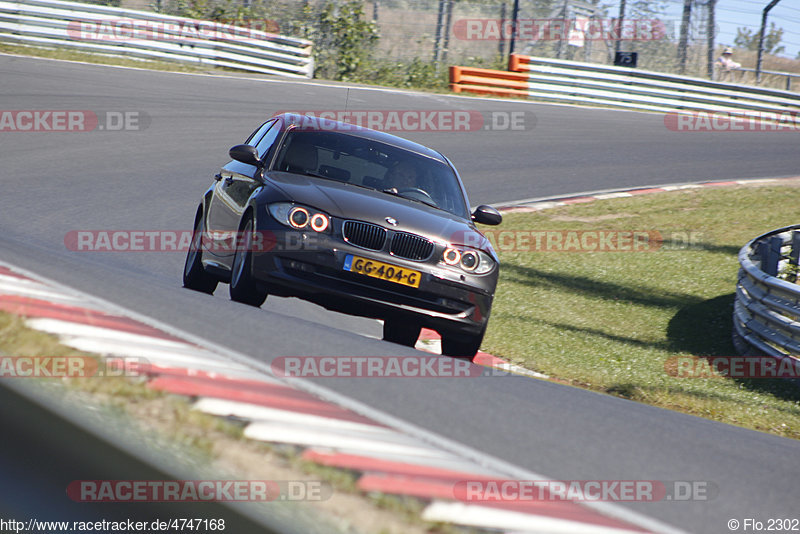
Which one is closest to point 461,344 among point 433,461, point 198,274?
point 198,274

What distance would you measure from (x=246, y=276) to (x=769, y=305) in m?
4.76

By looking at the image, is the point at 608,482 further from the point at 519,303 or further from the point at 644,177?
the point at 644,177

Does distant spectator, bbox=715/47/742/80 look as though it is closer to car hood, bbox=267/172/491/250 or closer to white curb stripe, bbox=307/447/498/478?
car hood, bbox=267/172/491/250

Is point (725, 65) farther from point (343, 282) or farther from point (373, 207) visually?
point (343, 282)

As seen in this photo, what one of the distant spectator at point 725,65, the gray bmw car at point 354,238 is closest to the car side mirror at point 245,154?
the gray bmw car at point 354,238

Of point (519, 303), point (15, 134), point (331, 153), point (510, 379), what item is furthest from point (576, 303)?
point (15, 134)

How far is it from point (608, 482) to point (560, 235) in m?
9.59

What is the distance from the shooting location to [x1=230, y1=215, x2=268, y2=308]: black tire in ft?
19.2

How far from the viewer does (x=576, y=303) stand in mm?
9844

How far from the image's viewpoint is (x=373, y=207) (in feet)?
19.8

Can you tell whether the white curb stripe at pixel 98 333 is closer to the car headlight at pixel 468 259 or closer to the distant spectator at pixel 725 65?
the car headlight at pixel 468 259

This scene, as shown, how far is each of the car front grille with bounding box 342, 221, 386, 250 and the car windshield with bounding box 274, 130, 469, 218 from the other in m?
0.90

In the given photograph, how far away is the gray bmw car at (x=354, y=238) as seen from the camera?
5758mm

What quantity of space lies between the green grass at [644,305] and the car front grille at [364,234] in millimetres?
2187
